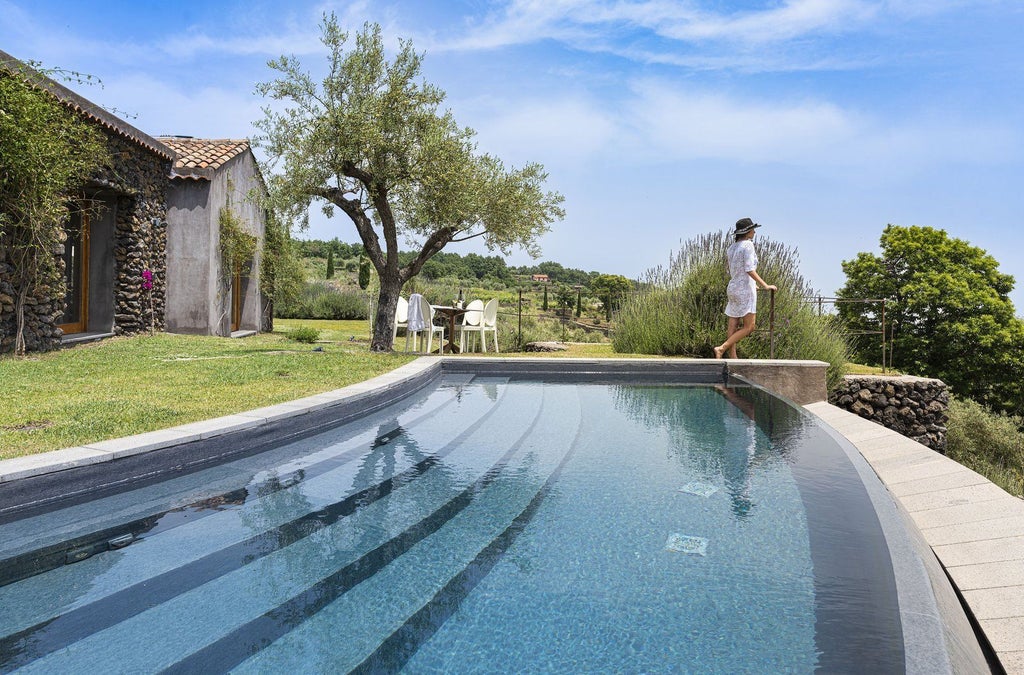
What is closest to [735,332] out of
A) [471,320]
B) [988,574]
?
[471,320]

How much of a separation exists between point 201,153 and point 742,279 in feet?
38.5

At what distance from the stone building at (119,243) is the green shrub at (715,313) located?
8.70 meters

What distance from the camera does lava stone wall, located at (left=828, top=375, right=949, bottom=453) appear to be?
887 cm

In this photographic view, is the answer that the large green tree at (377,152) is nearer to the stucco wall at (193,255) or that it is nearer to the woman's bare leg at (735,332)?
the stucco wall at (193,255)

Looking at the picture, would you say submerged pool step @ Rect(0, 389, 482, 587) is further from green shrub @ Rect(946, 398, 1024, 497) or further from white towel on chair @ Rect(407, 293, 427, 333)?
green shrub @ Rect(946, 398, 1024, 497)

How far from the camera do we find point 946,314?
73.8 feet

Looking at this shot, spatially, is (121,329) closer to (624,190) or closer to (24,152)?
(24,152)

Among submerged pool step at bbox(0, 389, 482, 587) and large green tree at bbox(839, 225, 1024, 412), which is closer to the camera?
submerged pool step at bbox(0, 389, 482, 587)

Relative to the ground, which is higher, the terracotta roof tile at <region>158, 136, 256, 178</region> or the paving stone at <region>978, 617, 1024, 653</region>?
the terracotta roof tile at <region>158, 136, 256, 178</region>

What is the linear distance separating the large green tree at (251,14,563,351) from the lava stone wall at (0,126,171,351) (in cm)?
245

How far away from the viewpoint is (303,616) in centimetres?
190

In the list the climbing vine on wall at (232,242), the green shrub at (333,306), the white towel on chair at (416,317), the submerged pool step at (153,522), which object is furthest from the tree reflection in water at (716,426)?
the green shrub at (333,306)

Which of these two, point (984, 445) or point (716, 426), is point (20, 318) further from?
point (984, 445)

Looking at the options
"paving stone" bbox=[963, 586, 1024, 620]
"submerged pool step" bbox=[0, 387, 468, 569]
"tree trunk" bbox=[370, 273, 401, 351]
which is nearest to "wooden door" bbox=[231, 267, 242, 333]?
"tree trunk" bbox=[370, 273, 401, 351]
